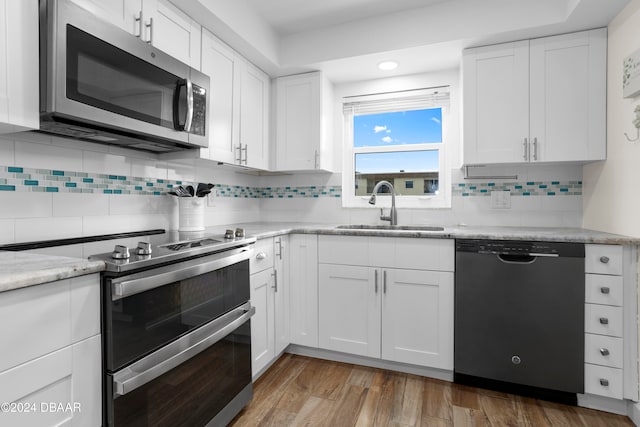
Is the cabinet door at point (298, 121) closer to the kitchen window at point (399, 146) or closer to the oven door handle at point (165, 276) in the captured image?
the kitchen window at point (399, 146)

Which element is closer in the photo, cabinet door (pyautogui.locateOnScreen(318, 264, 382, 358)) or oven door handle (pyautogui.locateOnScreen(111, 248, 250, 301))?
oven door handle (pyautogui.locateOnScreen(111, 248, 250, 301))

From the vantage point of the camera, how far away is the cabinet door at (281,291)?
2211mm

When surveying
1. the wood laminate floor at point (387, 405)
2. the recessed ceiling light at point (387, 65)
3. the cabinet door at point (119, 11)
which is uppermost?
the recessed ceiling light at point (387, 65)

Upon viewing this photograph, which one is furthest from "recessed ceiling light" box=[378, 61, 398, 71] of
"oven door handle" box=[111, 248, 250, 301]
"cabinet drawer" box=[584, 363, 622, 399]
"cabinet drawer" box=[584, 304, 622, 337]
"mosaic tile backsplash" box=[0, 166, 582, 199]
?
"cabinet drawer" box=[584, 363, 622, 399]

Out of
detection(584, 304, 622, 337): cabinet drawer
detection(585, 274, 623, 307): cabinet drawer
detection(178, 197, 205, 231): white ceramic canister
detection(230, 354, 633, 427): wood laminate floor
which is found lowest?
detection(230, 354, 633, 427): wood laminate floor

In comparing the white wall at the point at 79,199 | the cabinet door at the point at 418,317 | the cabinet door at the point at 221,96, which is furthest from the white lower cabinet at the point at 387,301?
the white wall at the point at 79,199

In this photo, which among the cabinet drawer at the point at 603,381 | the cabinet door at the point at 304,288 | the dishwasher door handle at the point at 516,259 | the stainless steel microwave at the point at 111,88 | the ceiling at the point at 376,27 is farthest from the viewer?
the cabinet door at the point at 304,288

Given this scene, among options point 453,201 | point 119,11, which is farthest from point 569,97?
point 119,11

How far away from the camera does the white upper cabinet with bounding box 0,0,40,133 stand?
1082 mm

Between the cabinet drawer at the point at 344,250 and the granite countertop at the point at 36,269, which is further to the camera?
the cabinet drawer at the point at 344,250

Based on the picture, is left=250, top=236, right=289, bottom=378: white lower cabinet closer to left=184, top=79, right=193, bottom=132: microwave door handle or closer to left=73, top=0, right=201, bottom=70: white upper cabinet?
left=184, top=79, right=193, bottom=132: microwave door handle

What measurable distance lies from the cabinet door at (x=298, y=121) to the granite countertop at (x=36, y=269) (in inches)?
75.4

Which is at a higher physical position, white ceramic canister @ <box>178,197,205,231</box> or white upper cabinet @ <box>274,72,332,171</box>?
white upper cabinet @ <box>274,72,332,171</box>

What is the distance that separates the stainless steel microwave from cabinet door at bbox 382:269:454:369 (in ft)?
4.86
